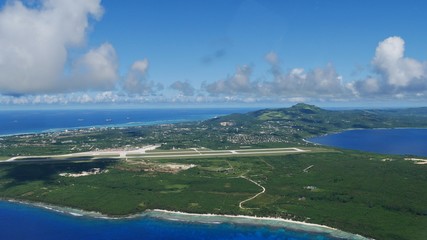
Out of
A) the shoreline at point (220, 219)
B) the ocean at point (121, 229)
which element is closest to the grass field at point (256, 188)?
the shoreline at point (220, 219)

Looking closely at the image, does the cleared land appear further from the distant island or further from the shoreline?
the shoreline

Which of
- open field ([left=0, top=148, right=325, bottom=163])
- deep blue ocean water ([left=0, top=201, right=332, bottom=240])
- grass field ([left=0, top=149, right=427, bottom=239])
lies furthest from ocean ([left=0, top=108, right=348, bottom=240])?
open field ([left=0, top=148, right=325, bottom=163])

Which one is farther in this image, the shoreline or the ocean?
the shoreline

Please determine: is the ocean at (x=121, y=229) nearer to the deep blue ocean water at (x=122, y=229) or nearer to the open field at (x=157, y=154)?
the deep blue ocean water at (x=122, y=229)

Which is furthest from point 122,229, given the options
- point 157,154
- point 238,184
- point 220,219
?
point 157,154

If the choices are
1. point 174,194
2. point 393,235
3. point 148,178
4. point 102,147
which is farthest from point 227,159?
point 393,235

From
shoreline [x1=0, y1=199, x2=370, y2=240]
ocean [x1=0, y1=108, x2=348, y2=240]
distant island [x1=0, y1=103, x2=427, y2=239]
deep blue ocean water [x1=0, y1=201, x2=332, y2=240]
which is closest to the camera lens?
deep blue ocean water [x1=0, y1=201, x2=332, y2=240]

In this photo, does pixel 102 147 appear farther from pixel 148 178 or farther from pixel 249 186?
pixel 249 186
